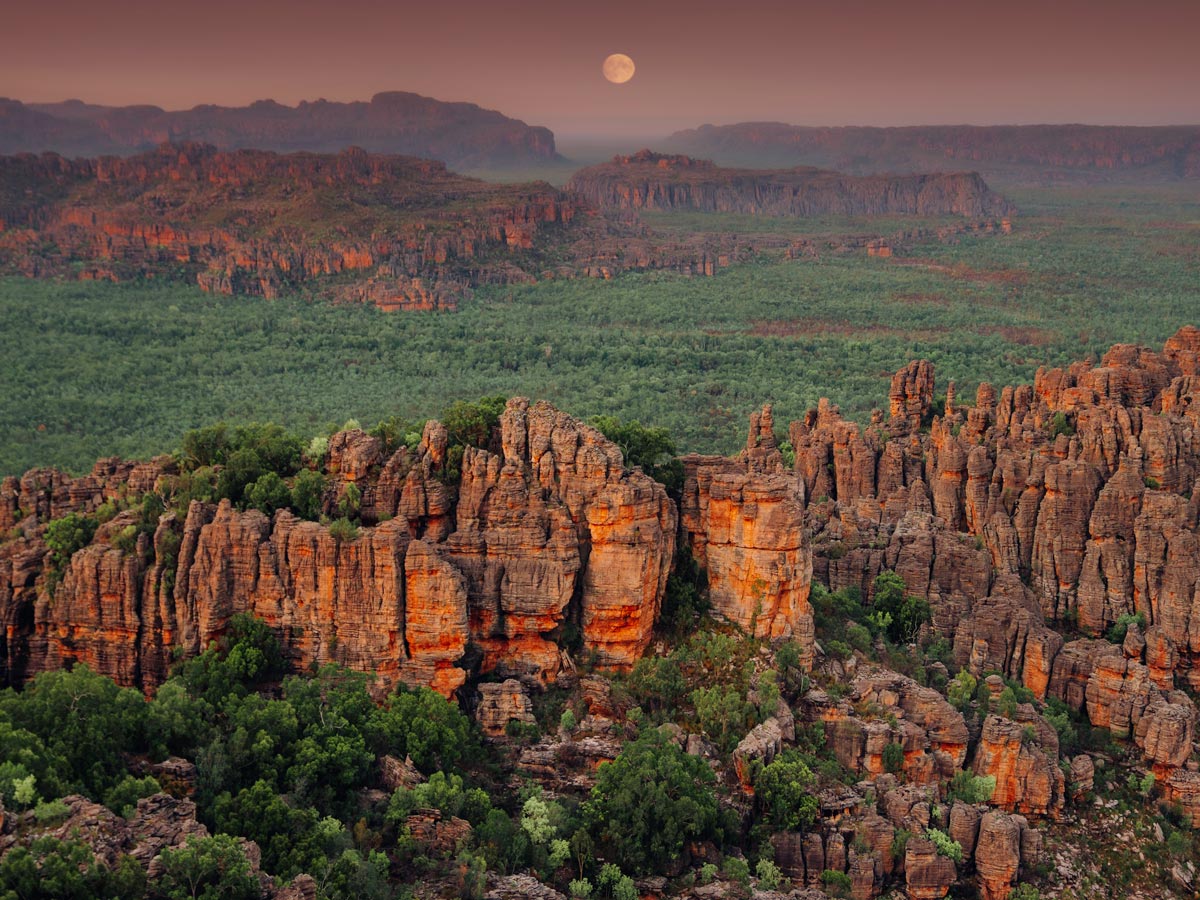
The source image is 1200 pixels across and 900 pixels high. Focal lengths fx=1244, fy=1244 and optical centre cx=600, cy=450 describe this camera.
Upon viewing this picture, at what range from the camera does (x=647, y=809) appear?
105 feet

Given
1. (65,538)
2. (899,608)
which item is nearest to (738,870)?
(899,608)

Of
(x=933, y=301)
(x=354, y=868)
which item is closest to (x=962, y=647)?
(x=354, y=868)

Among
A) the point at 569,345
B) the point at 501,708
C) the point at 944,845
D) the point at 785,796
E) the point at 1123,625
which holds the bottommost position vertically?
the point at 944,845

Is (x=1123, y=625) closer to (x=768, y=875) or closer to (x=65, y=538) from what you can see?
(x=768, y=875)

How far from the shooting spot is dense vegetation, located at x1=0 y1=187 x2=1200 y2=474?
338 feet

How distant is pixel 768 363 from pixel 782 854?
98.5 metres

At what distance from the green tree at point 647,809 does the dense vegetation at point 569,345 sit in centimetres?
5894

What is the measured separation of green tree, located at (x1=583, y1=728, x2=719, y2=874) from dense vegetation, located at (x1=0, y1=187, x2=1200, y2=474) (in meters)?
58.9

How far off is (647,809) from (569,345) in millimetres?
108185

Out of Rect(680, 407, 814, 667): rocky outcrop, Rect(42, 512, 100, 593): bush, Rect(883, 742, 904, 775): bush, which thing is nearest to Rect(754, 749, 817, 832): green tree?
Rect(883, 742, 904, 775): bush

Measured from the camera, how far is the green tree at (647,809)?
3175 cm

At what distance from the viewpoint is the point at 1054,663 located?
45688 mm

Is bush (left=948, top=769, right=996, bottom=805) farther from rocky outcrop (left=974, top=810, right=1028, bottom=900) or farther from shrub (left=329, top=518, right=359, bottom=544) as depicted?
shrub (left=329, top=518, right=359, bottom=544)

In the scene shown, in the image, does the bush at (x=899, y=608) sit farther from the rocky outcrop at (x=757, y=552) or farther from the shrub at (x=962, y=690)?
the rocky outcrop at (x=757, y=552)
